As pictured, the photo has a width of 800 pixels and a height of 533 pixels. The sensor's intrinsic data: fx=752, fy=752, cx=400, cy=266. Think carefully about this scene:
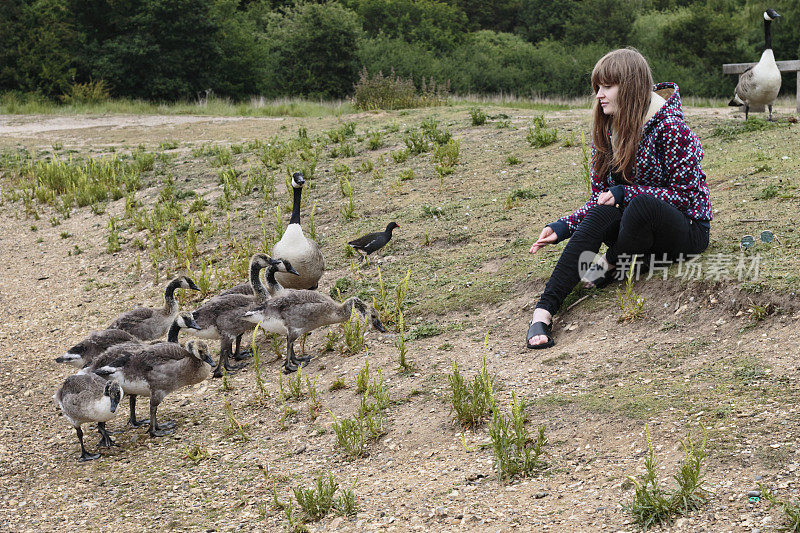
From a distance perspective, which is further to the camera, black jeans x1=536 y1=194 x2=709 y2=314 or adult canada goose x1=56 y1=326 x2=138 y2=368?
adult canada goose x1=56 y1=326 x2=138 y2=368

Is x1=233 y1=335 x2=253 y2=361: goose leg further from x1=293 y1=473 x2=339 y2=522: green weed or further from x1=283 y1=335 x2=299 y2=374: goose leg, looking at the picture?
x1=293 y1=473 x2=339 y2=522: green weed

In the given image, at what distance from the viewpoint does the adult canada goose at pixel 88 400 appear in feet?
20.0

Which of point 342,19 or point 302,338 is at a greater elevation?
point 342,19

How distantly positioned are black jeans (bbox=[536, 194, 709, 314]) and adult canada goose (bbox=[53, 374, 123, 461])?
3.65 metres

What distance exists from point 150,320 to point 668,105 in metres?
5.60

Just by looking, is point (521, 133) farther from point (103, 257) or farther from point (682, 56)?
point (682, 56)

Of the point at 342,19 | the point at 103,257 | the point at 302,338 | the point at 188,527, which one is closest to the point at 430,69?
the point at 342,19

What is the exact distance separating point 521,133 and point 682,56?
40.0m

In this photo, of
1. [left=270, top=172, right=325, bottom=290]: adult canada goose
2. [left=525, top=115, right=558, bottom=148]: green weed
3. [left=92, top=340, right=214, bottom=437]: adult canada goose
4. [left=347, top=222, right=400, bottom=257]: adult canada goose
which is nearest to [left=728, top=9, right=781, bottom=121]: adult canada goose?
[left=525, top=115, right=558, bottom=148]: green weed

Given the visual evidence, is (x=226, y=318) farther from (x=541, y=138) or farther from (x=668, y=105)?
(x=541, y=138)

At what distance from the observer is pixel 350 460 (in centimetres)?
536

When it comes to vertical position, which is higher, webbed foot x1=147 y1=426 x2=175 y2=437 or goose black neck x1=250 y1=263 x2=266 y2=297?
goose black neck x1=250 y1=263 x2=266 y2=297

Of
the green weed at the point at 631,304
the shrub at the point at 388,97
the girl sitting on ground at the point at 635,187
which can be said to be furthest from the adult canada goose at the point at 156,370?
the shrub at the point at 388,97

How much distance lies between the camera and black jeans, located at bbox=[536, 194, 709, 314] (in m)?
6.19
